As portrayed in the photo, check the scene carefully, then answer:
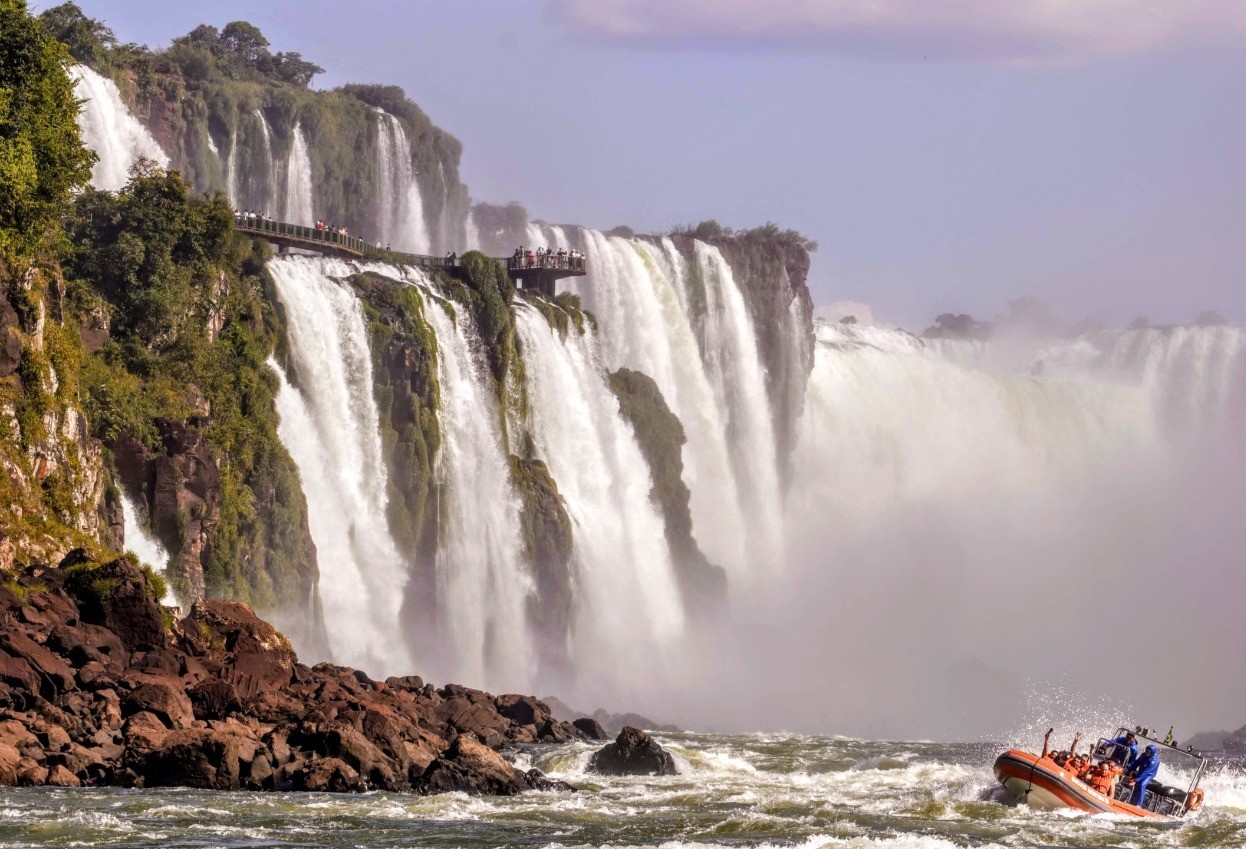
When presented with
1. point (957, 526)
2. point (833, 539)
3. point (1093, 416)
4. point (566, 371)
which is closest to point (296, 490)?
point (566, 371)

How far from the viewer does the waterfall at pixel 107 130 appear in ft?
217

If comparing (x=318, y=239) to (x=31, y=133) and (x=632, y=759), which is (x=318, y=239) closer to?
(x=31, y=133)

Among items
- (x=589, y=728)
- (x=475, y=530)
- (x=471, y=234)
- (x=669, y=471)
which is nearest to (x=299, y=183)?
(x=471, y=234)

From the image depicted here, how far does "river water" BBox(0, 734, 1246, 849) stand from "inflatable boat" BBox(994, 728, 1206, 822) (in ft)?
1.57

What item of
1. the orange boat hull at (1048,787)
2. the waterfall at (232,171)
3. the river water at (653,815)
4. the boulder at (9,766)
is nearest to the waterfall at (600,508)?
the waterfall at (232,171)

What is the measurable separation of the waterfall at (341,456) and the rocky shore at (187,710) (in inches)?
557

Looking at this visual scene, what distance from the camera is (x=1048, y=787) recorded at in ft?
134

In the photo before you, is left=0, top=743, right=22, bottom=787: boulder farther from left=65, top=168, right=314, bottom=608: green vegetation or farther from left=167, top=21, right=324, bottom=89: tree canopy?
left=167, top=21, right=324, bottom=89: tree canopy

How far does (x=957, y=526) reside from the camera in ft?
344

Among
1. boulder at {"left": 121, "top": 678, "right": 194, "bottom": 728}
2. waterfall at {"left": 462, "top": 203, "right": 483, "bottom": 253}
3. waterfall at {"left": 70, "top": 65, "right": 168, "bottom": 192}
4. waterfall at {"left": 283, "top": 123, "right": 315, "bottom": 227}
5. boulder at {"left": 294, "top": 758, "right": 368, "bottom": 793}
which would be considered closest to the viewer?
boulder at {"left": 294, "top": 758, "right": 368, "bottom": 793}

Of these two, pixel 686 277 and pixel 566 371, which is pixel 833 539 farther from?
pixel 566 371

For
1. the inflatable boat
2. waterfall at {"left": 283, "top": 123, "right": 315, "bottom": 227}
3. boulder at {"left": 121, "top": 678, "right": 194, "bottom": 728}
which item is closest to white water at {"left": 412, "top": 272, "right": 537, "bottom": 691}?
waterfall at {"left": 283, "top": 123, "right": 315, "bottom": 227}

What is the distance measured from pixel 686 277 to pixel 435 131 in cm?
1404

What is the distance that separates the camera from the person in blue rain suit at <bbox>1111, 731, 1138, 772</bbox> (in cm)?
4344
